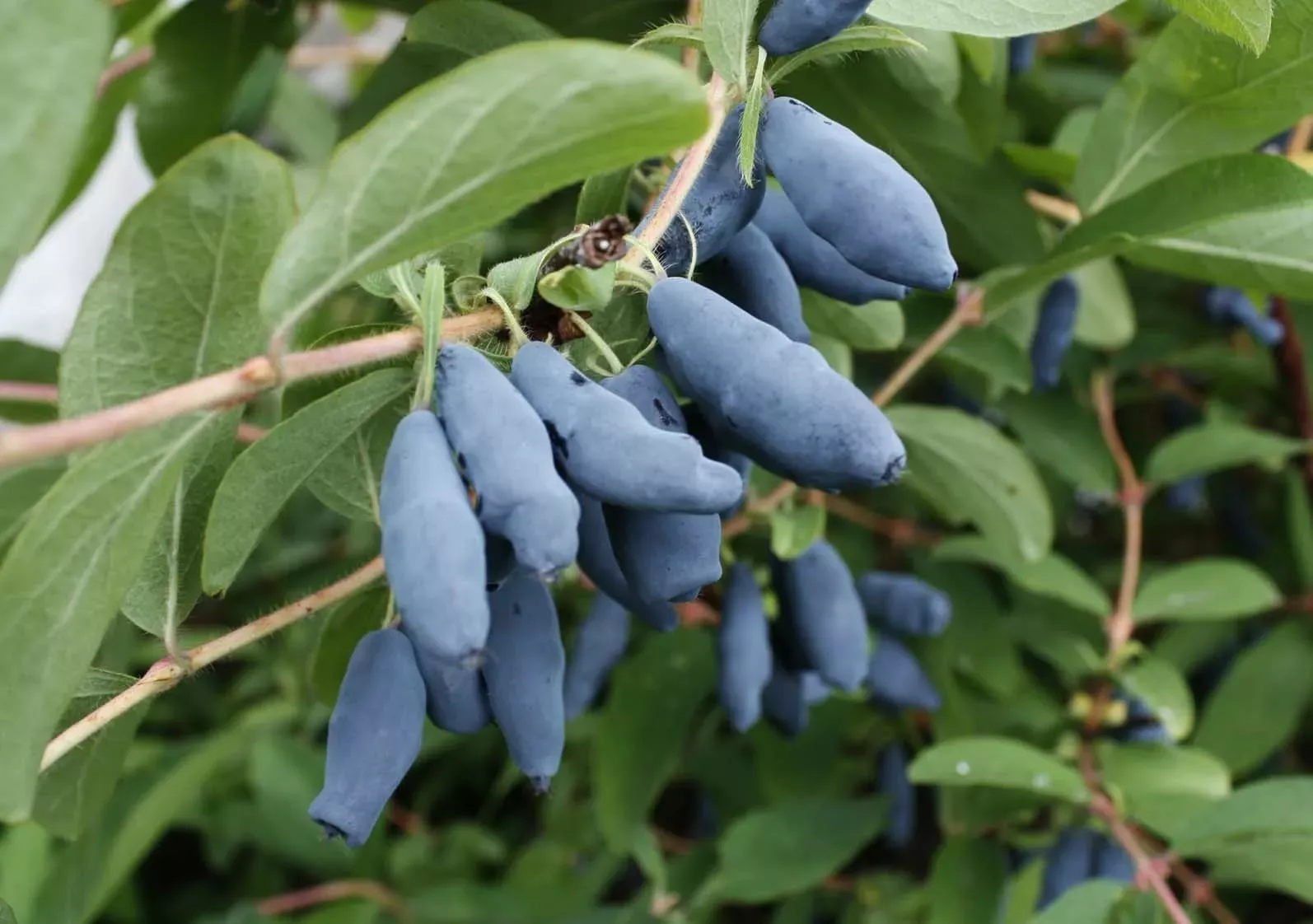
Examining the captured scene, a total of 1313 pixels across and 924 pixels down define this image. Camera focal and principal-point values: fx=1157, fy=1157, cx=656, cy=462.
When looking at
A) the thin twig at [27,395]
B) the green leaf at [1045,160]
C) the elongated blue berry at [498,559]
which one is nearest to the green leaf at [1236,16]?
the green leaf at [1045,160]

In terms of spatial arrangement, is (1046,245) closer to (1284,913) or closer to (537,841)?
(537,841)

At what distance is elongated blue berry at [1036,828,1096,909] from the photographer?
116 centimetres

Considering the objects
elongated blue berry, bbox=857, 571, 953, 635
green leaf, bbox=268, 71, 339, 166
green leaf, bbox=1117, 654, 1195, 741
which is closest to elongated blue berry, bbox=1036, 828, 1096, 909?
green leaf, bbox=1117, 654, 1195, 741

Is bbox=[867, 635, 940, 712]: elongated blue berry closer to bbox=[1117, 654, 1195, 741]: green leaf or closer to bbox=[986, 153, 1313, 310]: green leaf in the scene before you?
bbox=[1117, 654, 1195, 741]: green leaf

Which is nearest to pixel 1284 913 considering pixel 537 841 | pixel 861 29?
pixel 537 841

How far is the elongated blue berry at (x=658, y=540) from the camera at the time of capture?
53cm

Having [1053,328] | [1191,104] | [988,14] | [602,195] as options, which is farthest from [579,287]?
[1053,328]

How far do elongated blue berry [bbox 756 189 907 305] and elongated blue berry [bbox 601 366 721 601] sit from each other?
0.52 feet

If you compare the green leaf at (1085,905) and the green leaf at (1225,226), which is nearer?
the green leaf at (1225,226)

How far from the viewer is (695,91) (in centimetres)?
45

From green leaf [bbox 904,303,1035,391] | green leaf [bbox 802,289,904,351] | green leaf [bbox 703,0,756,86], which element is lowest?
green leaf [bbox 904,303,1035,391]

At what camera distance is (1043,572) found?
1222 mm

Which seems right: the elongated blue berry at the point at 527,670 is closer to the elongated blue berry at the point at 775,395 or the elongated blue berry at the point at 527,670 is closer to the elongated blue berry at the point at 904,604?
the elongated blue berry at the point at 775,395

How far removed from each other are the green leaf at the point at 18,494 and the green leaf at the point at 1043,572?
87cm
